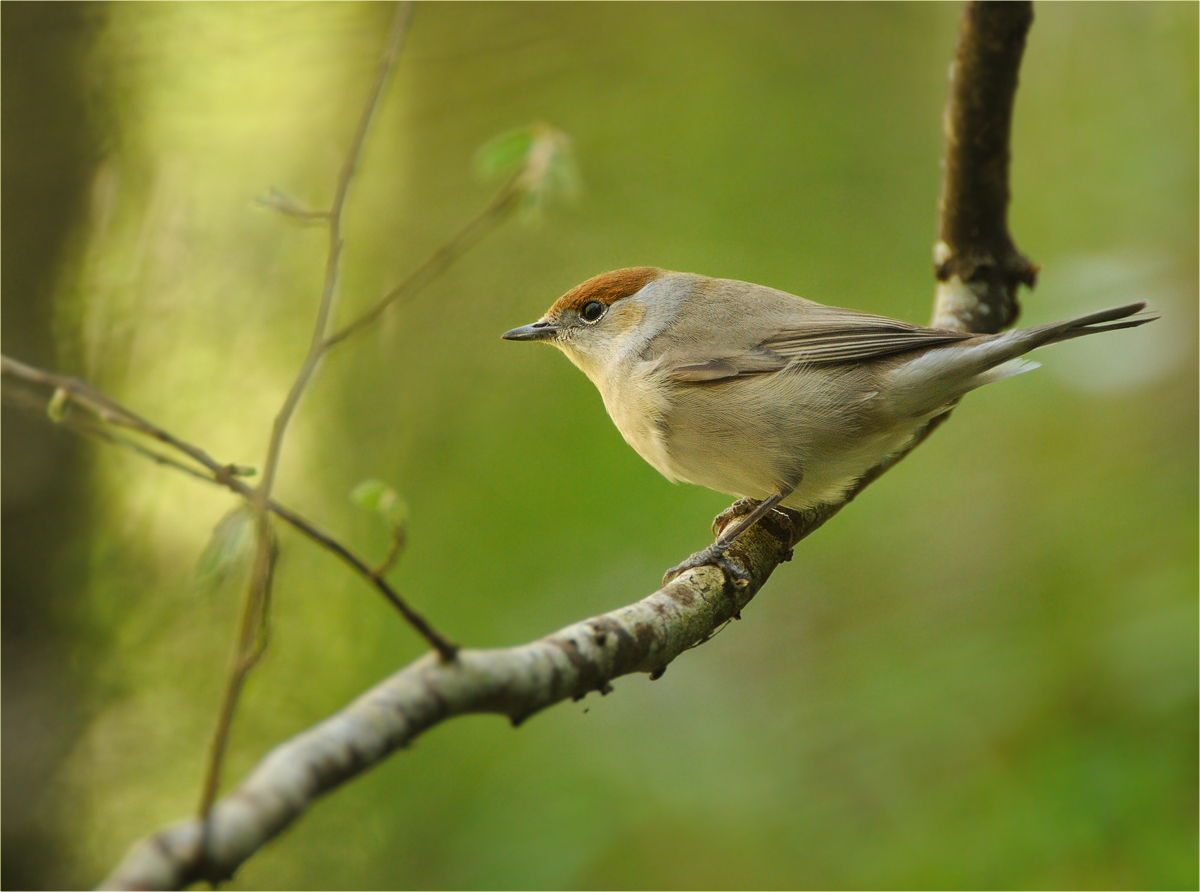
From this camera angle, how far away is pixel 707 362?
4074 mm

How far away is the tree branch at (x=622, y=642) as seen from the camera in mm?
1231

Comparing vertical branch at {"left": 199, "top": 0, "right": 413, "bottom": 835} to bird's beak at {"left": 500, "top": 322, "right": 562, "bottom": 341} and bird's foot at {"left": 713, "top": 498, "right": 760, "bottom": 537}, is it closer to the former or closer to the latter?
bird's beak at {"left": 500, "top": 322, "right": 562, "bottom": 341}

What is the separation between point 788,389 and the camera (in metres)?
3.93

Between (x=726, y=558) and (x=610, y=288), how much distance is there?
2.00 m

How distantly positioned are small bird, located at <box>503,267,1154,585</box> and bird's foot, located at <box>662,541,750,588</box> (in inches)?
6.3

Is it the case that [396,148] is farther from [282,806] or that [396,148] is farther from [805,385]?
[282,806]

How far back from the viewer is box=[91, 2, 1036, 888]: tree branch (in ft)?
4.04

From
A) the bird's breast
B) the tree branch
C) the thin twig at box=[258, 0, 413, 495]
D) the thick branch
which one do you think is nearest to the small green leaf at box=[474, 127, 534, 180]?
the thin twig at box=[258, 0, 413, 495]

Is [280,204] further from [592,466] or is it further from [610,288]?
[592,466]

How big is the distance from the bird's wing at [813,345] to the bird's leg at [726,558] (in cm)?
61

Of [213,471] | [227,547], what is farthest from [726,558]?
[213,471]

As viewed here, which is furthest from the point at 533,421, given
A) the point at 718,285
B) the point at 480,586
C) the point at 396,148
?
the point at 396,148

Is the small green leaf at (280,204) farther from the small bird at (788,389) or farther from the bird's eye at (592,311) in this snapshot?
the bird's eye at (592,311)

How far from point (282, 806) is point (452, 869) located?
376 centimetres
